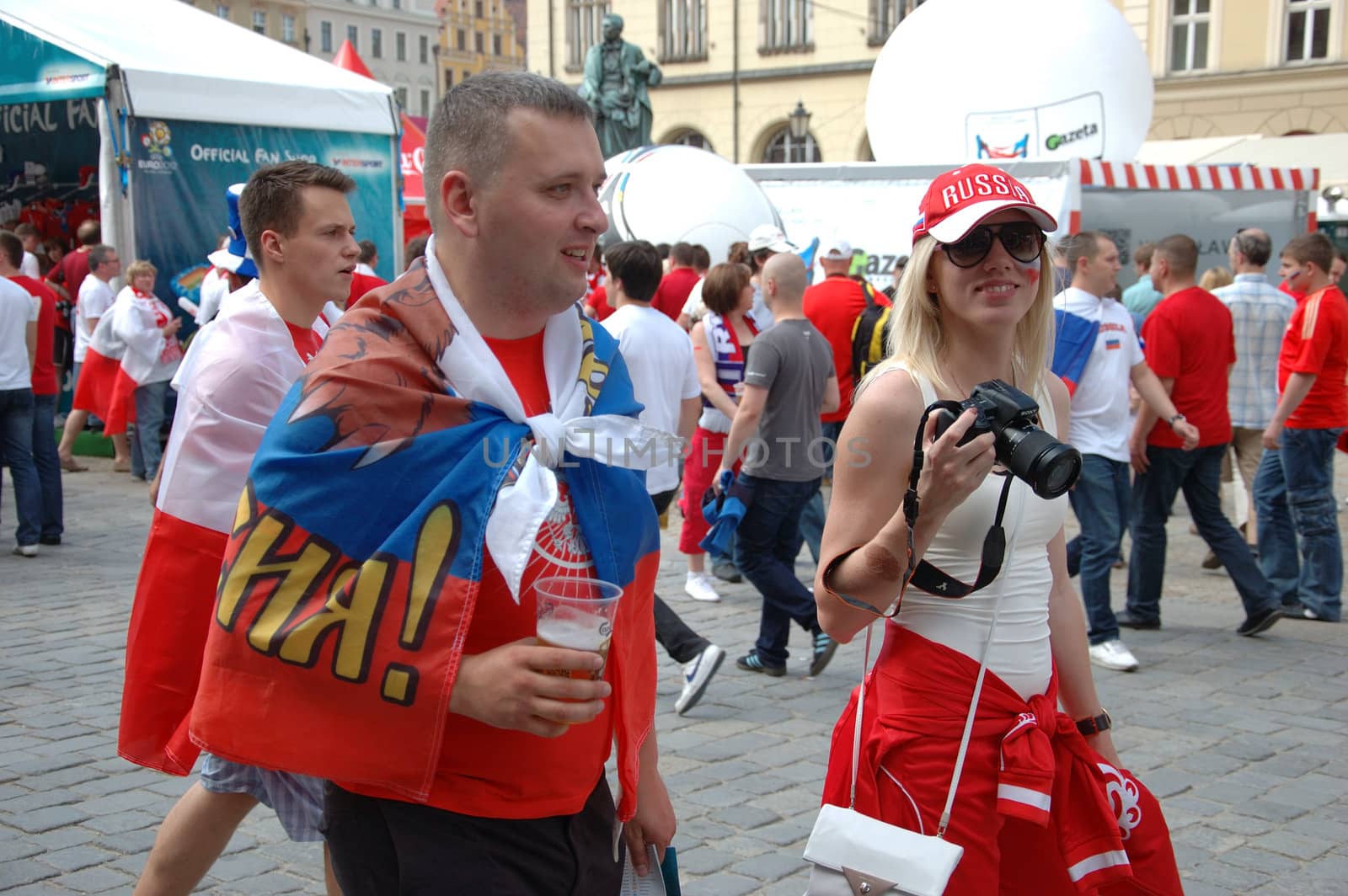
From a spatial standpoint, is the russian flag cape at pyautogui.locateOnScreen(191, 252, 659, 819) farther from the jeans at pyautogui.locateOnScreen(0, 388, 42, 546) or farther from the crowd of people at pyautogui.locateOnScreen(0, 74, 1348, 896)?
the jeans at pyautogui.locateOnScreen(0, 388, 42, 546)

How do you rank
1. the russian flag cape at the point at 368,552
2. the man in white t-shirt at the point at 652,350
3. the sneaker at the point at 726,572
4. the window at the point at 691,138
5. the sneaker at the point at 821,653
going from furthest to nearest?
the window at the point at 691,138 → the sneaker at the point at 726,572 → the sneaker at the point at 821,653 → the man in white t-shirt at the point at 652,350 → the russian flag cape at the point at 368,552

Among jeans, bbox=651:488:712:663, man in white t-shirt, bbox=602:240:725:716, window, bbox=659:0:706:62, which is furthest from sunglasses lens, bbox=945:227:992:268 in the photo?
window, bbox=659:0:706:62

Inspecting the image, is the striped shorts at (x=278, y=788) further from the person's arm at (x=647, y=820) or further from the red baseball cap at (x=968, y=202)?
the red baseball cap at (x=968, y=202)

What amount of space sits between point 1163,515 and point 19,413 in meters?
7.24

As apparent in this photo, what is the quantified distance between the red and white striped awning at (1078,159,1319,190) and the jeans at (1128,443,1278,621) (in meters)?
6.48

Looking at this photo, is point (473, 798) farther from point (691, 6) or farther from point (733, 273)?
point (691, 6)

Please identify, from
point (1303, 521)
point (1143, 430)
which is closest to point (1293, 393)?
point (1303, 521)

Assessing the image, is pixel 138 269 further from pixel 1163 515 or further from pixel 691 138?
pixel 691 138

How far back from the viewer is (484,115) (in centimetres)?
202

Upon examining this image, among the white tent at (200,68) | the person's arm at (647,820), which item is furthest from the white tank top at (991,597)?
the white tent at (200,68)

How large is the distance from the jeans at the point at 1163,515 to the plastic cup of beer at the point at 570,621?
19.2 feet

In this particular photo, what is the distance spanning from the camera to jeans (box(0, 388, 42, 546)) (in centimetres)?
870

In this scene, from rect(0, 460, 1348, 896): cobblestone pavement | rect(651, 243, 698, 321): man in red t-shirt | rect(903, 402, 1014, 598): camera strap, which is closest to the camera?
rect(903, 402, 1014, 598): camera strap

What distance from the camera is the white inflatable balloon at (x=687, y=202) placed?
46.4 feet
